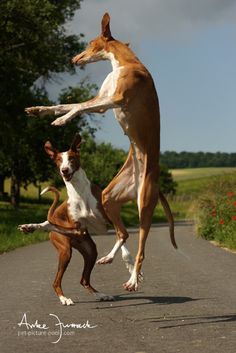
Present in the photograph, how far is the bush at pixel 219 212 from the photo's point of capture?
69.7 feet

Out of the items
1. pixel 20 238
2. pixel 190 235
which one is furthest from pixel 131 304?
pixel 190 235

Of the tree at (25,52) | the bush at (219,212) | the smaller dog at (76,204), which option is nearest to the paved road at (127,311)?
the smaller dog at (76,204)

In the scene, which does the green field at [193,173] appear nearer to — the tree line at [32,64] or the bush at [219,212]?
the tree line at [32,64]

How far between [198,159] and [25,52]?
131 m

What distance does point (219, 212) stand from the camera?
22.8 metres

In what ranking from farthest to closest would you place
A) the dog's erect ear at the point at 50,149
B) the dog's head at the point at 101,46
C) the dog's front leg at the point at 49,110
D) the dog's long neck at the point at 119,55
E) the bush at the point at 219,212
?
the bush at the point at 219,212 < the dog's erect ear at the point at 50,149 < the dog's head at the point at 101,46 < the dog's long neck at the point at 119,55 < the dog's front leg at the point at 49,110

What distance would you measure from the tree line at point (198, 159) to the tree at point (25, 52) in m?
108

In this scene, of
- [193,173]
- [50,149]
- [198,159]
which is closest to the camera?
[50,149]

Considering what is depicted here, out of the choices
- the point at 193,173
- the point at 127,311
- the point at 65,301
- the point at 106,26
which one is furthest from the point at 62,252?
the point at 193,173

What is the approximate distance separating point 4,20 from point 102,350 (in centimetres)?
2475

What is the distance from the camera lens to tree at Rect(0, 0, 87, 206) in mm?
29469

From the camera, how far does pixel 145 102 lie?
19.9ft

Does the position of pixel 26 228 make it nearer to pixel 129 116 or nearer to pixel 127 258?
pixel 127 258

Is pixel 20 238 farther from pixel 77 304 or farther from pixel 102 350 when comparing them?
pixel 102 350
